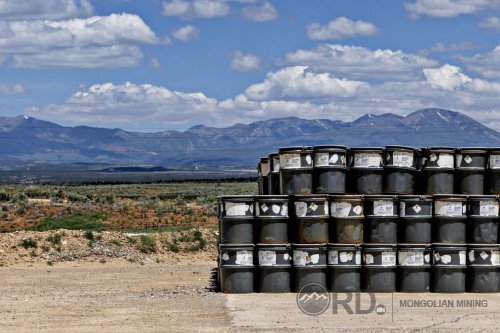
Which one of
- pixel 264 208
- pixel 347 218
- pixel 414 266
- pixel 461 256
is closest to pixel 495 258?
pixel 461 256

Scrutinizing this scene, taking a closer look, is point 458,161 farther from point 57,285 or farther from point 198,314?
point 57,285

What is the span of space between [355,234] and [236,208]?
2.36m

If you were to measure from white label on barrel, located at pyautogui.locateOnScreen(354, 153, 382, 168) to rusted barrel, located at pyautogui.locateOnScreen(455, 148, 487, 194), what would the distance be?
163cm

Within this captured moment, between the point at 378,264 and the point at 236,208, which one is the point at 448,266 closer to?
the point at 378,264

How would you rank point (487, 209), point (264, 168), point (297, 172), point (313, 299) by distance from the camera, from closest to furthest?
point (313, 299) → point (487, 209) → point (297, 172) → point (264, 168)

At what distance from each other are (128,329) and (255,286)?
4577 mm

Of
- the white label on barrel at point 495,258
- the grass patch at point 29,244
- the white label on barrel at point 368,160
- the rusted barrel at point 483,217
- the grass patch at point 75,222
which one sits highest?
the white label on barrel at point 368,160

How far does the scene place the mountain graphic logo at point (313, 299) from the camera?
59.4 feet

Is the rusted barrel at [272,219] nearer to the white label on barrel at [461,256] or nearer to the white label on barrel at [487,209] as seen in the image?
the white label on barrel at [461,256]

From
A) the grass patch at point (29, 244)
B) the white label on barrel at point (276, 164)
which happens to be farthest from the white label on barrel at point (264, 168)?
the grass patch at point (29, 244)

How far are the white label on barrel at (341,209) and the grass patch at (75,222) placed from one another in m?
25.3

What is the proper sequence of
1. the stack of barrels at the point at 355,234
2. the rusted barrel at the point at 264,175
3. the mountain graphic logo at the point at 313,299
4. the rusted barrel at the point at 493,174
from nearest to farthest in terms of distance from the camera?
the mountain graphic logo at the point at 313,299, the stack of barrels at the point at 355,234, the rusted barrel at the point at 493,174, the rusted barrel at the point at 264,175

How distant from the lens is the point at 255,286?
20.3 meters

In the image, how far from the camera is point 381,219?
20.0 metres
